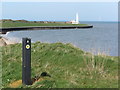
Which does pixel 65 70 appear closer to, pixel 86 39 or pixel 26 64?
pixel 26 64

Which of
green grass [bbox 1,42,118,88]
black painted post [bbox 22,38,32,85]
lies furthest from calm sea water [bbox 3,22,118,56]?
black painted post [bbox 22,38,32,85]

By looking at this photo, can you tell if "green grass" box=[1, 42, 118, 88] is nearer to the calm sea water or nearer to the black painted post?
the black painted post

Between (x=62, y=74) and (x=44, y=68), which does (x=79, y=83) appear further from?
(x=44, y=68)

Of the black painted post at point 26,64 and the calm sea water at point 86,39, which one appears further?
the calm sea water at point 86,39

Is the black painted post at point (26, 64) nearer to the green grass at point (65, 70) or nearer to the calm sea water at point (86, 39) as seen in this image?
the green grass at point (65, 70)

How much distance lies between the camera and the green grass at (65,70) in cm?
614

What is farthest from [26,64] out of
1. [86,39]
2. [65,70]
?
[86,39]

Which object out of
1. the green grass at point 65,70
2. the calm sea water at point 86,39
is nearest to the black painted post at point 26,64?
the green grass at point 65,70

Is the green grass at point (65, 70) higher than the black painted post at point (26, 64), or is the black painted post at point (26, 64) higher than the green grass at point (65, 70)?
the black painted post at point (26, 64)

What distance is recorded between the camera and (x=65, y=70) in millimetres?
7551

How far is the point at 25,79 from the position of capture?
6.08 m

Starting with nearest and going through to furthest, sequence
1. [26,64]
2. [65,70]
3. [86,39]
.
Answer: [26,64]
[65,70]
[86,39]

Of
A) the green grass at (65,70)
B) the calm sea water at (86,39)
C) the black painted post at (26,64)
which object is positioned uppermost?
the black painted post at (26,64)

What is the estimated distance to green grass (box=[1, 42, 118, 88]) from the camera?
242 inches
